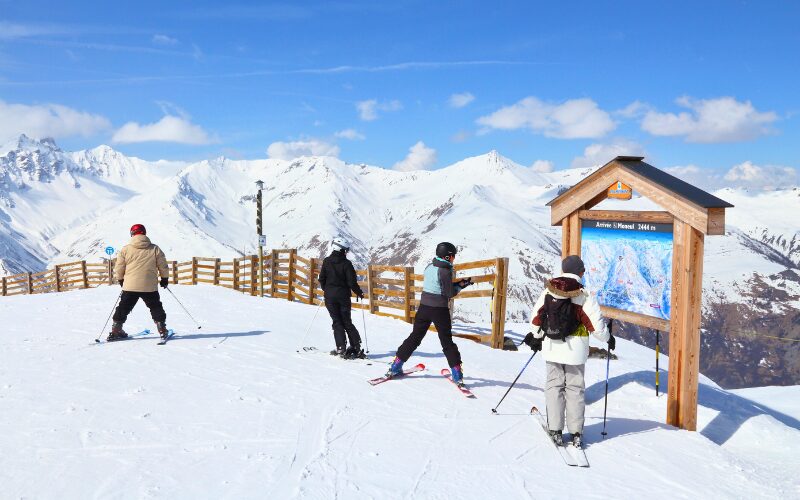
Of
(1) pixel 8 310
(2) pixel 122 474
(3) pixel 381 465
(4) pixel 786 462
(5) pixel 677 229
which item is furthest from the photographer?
(1) pixel 8 310

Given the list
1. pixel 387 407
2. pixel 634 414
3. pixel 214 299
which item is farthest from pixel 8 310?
pixel 634 414

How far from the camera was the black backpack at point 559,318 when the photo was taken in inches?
209

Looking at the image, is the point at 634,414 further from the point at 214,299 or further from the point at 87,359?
the point at 214,299

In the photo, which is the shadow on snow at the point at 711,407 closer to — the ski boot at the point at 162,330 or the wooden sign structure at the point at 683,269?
the wooden sign structure at the point at 683,269

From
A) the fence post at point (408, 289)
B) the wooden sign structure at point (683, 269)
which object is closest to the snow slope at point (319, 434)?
the wooden sign structure at point (683, 269)

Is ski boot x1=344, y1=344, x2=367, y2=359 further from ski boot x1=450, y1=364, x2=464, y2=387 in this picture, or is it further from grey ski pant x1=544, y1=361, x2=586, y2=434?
grey ski pant x1=544, y1=361, x2=586, y2=434

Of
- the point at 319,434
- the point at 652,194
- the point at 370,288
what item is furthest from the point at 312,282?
the point at 319,434

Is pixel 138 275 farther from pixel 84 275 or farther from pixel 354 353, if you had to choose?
pixel 84 275

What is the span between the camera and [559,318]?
5.32 m

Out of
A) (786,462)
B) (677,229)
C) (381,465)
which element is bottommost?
(786,462)

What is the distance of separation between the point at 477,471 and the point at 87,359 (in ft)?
18.9

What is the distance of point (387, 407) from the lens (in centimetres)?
629

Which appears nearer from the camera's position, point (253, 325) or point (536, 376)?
point (536, 376)

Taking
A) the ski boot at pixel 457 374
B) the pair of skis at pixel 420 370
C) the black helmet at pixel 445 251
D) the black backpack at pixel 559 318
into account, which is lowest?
the pair of skis at pixel 420 370
